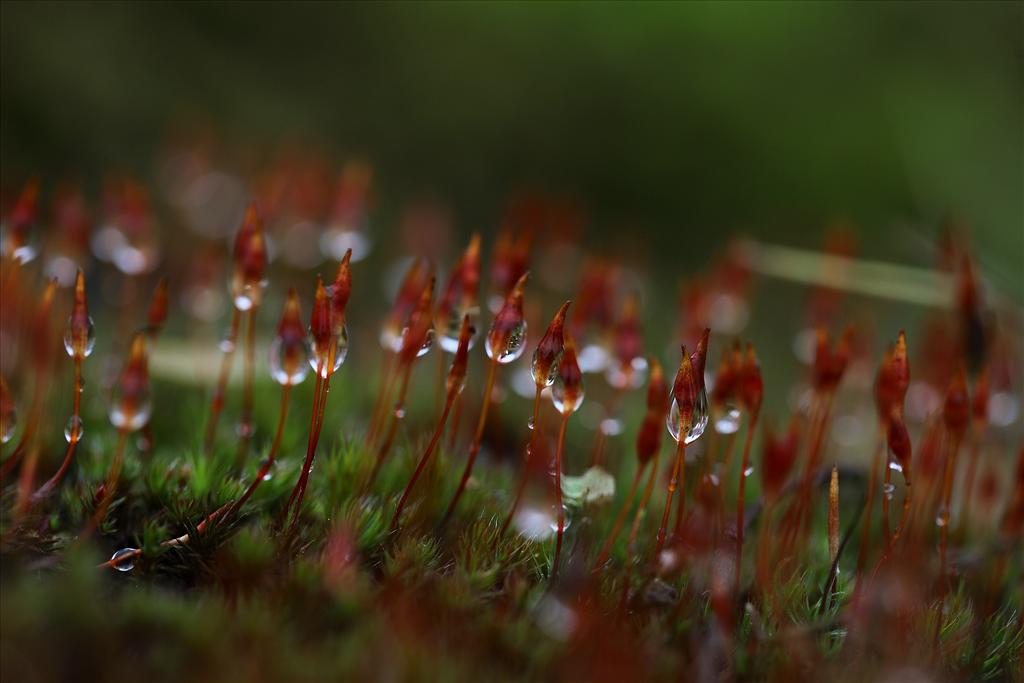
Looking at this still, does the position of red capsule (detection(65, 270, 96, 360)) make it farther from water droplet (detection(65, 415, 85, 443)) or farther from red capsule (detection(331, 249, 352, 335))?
red capsule (detection(331, 249, 352, 335))

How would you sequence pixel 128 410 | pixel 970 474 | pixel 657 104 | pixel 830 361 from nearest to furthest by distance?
pixel 128 410, pixel 830 361, pixel 970 474, pixel 657 104

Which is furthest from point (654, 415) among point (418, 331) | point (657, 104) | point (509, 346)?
point (657, 104)

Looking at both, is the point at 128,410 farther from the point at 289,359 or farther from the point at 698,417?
the point at 698,417

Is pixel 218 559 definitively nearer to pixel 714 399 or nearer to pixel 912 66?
pixel 714 399

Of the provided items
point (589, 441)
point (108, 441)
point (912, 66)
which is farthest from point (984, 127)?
point (108, 441)

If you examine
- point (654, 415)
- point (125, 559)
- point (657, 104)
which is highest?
point (657, 104)

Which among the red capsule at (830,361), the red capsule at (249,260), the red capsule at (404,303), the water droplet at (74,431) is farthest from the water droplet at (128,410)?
the red capsule at (830,361)
